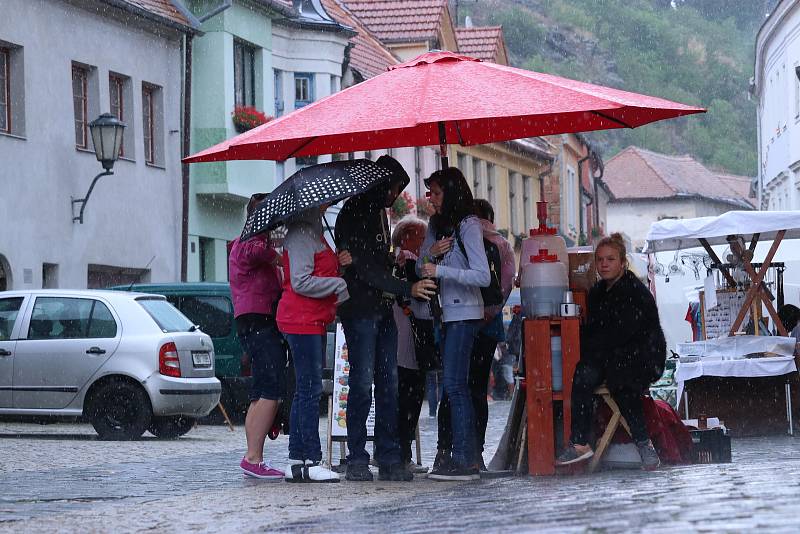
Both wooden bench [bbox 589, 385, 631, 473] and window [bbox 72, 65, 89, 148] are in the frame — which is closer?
wooden bench [bbox 589, 385, 631, 473]

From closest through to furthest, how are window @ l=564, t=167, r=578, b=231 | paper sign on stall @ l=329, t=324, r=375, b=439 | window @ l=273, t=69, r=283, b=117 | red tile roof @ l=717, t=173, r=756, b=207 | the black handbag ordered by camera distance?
the black handbag → paper sign on stall @ l=329, t=324, r=375, b=439 → window @ l=273, t=69, r=283, b=117 → window @ l=564, t=167, r=578, b=231 → red tile roof @ l=717, t=173, r=756, b=207

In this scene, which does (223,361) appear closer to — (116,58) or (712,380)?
(712,380)

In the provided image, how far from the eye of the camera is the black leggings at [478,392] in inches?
413

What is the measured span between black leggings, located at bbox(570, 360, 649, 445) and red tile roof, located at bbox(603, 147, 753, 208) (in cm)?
8087

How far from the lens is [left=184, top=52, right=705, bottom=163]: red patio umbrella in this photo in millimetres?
9336

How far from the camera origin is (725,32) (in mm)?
152625

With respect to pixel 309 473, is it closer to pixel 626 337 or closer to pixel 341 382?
pixel 341 382

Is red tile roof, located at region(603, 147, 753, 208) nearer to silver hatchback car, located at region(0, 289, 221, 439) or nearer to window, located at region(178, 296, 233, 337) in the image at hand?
window, located at region(178, 296, 233, 337)

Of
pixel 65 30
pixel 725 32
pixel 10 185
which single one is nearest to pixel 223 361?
pixel 10 185

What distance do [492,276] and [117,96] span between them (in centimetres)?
1782

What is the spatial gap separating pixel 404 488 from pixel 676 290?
903 inches

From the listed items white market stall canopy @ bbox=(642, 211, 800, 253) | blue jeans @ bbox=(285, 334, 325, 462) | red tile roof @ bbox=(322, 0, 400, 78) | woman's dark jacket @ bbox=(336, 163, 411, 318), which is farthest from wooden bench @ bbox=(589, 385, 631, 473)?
red tile roof @ bbox=(322, 0, 400, 78)

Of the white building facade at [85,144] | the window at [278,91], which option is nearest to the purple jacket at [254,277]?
the white building facade at [85,144]

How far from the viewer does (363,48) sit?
42562 mm
